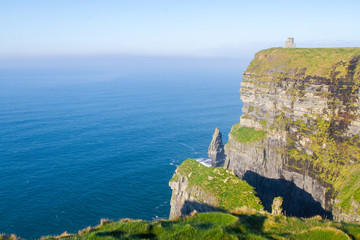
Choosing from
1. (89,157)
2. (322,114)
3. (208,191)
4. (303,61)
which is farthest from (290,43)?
(89,157)

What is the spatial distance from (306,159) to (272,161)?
296 inches

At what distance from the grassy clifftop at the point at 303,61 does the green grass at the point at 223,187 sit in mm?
28724

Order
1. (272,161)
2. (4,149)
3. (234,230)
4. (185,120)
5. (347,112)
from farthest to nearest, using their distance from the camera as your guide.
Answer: (185,120) → (4,149) → (272,161) → (347,112) → (234,230)

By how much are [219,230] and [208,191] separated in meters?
26.3

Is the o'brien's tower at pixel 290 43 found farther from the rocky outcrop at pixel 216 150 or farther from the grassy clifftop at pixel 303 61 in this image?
the rocky outcrop at pixel 216 150

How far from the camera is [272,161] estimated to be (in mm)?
57750

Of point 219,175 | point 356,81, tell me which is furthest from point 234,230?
point 356,81

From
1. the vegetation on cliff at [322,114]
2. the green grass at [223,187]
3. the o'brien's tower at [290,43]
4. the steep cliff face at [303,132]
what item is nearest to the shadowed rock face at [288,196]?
the steep cliff face at [303,132]

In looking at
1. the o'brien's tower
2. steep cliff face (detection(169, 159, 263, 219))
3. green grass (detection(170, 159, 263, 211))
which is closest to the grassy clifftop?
the o'brien's tower

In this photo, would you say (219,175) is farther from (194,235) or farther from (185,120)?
(185,120)

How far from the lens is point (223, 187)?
40469 millimetres

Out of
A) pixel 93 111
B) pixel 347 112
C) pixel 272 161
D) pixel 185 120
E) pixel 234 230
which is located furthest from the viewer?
pixel 93 111

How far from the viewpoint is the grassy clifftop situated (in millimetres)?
51375

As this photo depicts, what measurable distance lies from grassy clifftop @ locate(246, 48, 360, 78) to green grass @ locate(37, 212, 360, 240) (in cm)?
4127
